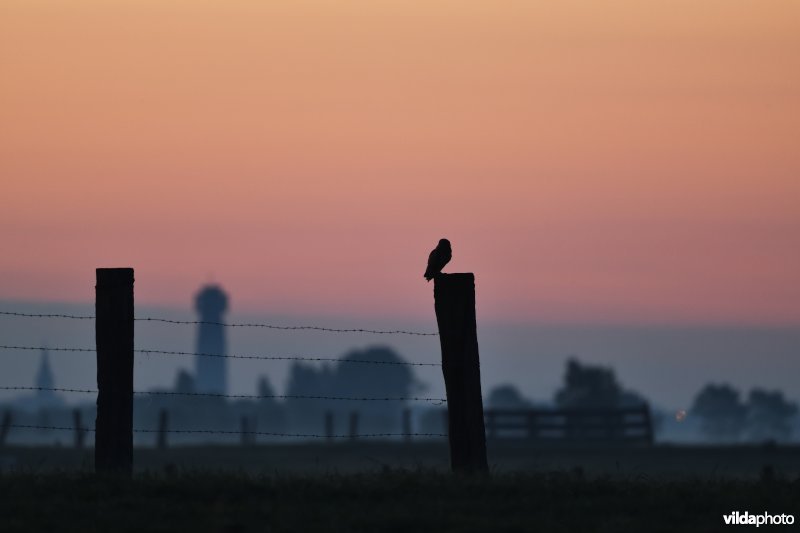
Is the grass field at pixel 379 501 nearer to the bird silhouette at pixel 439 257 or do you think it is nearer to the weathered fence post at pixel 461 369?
the weathered fence post at pixel 461 369

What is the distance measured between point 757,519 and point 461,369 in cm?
379

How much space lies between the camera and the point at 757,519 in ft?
38.0

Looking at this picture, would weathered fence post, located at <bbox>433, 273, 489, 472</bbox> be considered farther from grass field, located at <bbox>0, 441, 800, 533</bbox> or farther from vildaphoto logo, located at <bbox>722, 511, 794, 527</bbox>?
vildaphoto logo, located at <bbox>722, 511, 794, 527</bbox>

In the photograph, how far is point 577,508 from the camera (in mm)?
11891

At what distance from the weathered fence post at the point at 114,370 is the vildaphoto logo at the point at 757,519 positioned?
18.5 feet

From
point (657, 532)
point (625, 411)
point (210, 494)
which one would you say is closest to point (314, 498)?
point (210, 494)

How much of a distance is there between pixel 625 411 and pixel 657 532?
131 ft

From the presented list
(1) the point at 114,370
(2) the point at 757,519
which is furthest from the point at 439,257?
(2) the point at 757,519

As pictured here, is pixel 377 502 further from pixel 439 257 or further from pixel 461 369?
pixel 439 257

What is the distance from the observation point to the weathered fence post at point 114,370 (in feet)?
45.4

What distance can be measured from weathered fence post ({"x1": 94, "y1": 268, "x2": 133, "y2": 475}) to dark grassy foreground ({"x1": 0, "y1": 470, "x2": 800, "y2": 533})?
58 cm

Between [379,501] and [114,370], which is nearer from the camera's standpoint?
[379,501]

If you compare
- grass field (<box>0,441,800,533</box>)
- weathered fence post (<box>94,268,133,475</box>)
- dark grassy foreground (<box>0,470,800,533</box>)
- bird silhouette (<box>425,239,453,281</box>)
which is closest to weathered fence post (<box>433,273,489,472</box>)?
grass field (<box>0,441,800,533</box>)

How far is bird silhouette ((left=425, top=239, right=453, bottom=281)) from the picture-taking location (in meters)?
18.3
